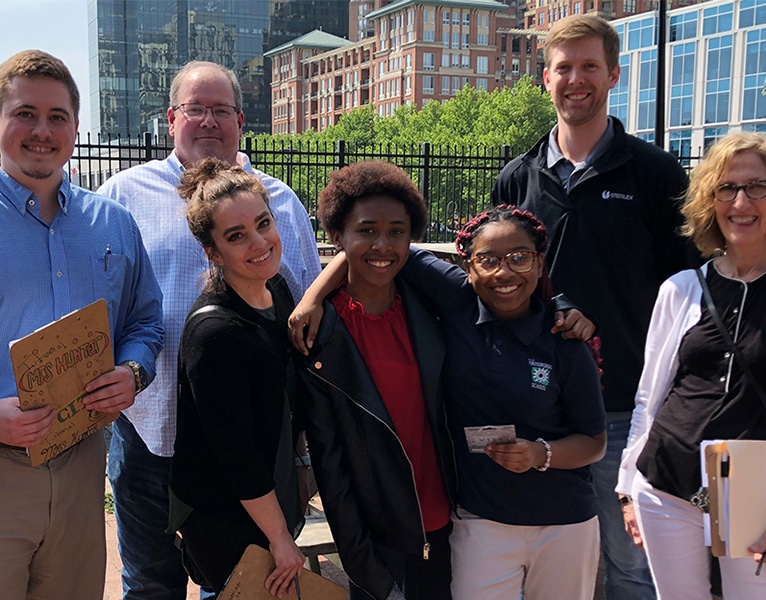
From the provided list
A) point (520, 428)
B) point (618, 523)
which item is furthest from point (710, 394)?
point (618, 523)

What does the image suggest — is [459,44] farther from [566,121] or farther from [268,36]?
[566,121]

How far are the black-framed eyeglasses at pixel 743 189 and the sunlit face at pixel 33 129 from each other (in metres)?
2.27

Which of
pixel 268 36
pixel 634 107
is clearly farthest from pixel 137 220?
pixel 268 36

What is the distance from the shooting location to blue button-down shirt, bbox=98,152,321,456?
116 inches

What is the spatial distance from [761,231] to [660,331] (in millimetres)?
479

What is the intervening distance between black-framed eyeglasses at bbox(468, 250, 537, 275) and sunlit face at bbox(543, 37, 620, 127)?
95cm

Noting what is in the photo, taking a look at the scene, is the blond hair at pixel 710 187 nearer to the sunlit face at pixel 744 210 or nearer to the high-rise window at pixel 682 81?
the sunlit face at pixel 744 210

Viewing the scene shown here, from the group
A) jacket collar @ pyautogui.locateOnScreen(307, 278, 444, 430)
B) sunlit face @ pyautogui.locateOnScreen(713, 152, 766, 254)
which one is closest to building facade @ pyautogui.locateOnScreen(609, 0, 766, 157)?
sunlit face @ pyautogui.locateOnScreen(713, 152, 766, 254)

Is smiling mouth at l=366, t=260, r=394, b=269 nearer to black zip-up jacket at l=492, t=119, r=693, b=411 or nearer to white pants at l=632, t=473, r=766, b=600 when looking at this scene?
black zip-up jacket at l=492, t=119, r=693, b=411

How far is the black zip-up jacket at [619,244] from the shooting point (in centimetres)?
310

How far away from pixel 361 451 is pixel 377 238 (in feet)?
2.29

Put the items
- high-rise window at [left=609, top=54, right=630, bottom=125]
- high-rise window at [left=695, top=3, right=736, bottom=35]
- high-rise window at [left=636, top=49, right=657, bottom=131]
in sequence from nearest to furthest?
high-rise window at [left=695, top=3, right=736, bottom=35] < high-rise window at [left=636, top=49, right=657, bottom=131] < high-rise window at [left=609, top=54, right=630, bottom=125]

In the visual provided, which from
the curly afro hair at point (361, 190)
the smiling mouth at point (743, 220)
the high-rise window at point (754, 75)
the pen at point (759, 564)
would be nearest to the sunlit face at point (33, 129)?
the curly afro hair at point (361, 190)

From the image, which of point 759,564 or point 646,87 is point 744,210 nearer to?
point 759,564
